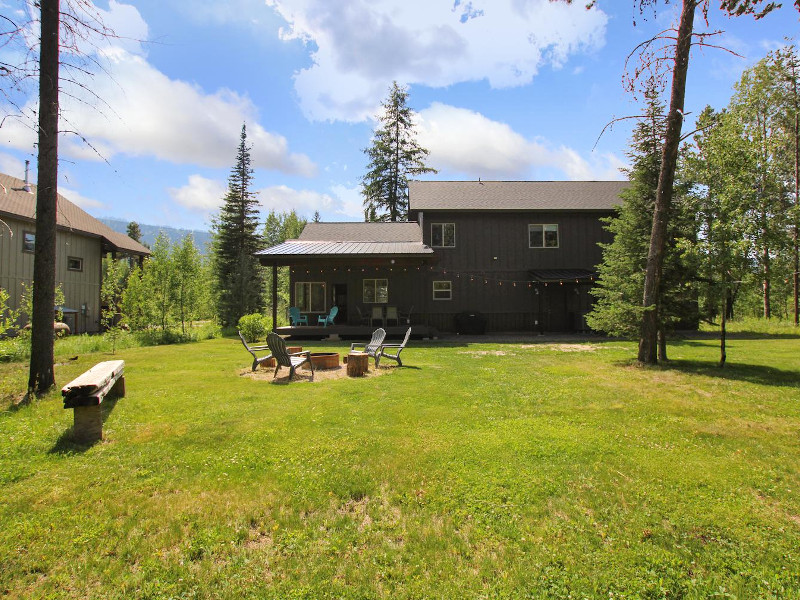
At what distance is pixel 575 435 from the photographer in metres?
4.78

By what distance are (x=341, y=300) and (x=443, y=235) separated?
228 inches

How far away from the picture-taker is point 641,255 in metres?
10.7

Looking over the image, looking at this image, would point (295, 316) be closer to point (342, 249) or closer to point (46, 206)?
point (342, 249)

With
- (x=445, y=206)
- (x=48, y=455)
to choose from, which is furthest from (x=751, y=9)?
(x=445, y=206)

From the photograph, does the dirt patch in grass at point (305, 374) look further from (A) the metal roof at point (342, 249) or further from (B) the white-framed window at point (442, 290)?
(B) the white-framed window at point (442, 290)

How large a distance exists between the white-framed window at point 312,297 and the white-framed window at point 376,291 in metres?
2.02

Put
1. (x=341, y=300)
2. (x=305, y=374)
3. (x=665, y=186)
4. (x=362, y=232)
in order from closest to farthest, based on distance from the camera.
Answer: (x=305, y=374) → (x=665, y=186) → (x=341, y=300) → (x=362, y=232)

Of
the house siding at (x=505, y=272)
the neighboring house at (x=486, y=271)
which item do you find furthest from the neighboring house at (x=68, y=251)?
the house siding at (x=505, y=272)

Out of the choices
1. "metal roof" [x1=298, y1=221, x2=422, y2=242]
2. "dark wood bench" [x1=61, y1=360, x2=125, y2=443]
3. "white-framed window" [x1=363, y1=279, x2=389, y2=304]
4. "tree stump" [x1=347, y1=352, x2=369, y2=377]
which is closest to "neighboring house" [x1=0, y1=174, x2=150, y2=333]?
"metal roof" [x1=298, y1=221, x2=422, y2=242]

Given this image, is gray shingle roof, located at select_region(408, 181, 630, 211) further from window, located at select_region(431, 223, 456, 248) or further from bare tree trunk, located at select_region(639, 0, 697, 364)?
bare tree trunk, located at select_region(639, 0, 697, 364)

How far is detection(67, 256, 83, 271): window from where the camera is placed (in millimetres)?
19984

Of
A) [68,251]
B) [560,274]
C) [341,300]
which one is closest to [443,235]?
[560,274]

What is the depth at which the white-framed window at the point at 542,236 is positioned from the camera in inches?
770

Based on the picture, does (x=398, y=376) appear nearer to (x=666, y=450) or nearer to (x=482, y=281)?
(x=666, y=450)
